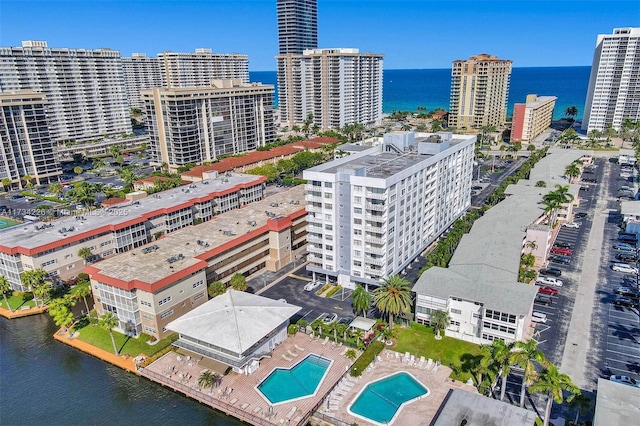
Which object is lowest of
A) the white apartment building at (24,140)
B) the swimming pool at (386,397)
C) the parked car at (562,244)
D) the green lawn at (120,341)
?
the swimming pool at (386,397)

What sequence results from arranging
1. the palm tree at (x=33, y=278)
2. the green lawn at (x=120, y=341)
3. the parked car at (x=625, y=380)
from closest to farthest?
the parked car at (x=625, y=380) → the green lawn at (x=120, y=341) → the palm tree at (x=33, y=278)

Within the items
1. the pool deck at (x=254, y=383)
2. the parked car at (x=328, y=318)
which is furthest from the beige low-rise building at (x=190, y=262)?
the parked car at (x=328, y=318)

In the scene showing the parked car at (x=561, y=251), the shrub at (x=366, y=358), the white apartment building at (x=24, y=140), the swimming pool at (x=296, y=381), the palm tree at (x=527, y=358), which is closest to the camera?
the palm tree at (x=527, y=358)

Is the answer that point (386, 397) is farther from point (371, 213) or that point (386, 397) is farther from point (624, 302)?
point (624, 302)

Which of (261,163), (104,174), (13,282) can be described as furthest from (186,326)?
(104,174)

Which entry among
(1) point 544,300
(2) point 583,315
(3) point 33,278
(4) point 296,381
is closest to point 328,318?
→ (4) point 296,381

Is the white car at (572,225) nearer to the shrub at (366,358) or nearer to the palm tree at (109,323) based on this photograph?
the shrub at (366,358)

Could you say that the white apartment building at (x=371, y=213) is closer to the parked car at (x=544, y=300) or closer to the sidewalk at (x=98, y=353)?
the parked car at (x=544, y=300)

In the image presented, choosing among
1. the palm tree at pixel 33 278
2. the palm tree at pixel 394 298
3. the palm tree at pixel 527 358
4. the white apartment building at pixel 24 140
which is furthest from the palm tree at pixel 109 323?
the white apartment building at pixel 24 140

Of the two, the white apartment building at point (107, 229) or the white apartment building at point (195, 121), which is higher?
the white apartment building at point (195, 121)

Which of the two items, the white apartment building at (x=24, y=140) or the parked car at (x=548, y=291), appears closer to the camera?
the parked car at (x=548, y=291)
